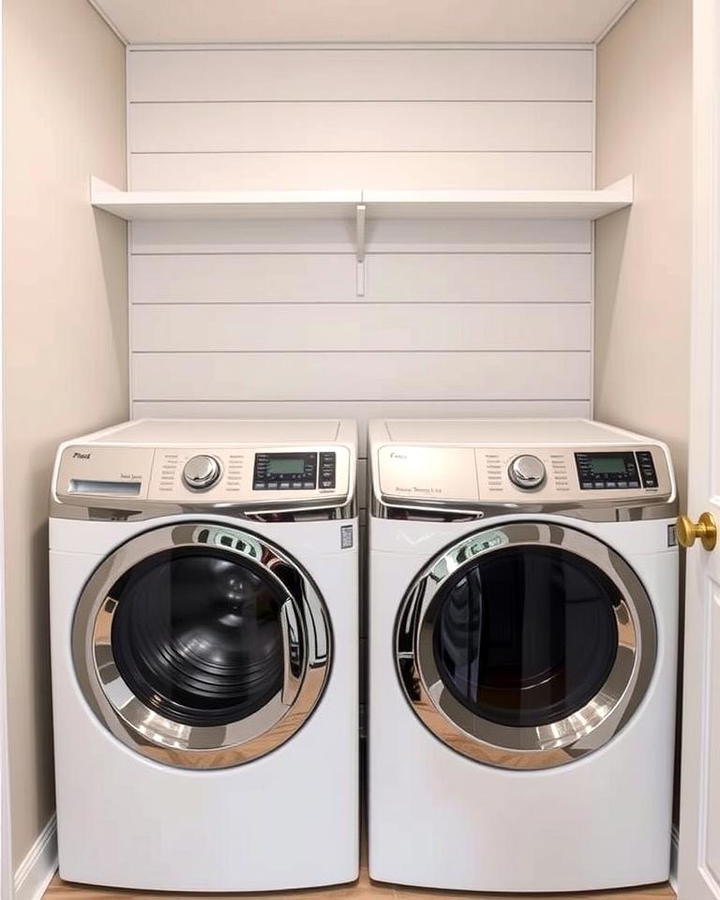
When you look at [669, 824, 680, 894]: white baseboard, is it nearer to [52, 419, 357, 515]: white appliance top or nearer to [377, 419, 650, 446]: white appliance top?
[377, 419, 650, 446]: white appliance top

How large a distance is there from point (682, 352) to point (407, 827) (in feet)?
4.07

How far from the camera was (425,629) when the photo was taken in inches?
69.9

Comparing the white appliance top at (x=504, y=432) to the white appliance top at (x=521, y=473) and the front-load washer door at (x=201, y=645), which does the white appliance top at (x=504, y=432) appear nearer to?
the white appliance top at (x=521, y=473)

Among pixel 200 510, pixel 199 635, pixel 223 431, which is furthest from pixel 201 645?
pixel 223 431

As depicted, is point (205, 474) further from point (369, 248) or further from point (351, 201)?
point (369, 248)

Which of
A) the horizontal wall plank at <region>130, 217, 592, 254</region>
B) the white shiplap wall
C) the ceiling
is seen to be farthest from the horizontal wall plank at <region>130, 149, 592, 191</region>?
the ceiling

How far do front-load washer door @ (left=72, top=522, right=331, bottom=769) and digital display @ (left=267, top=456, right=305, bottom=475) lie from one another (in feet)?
0.49

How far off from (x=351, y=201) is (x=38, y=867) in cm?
178

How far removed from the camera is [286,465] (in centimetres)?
179

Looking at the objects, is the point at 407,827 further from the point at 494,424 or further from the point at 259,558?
the point at 494,424

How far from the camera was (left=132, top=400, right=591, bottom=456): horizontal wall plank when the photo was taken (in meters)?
2.54

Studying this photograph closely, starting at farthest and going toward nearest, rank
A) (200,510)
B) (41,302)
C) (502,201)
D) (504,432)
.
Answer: (502,201) < (504,432) < (41,302) < (200,510)

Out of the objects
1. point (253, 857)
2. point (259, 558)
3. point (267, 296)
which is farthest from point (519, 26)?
point (253, 857)

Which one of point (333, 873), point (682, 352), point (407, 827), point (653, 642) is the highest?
point (682, 352)
